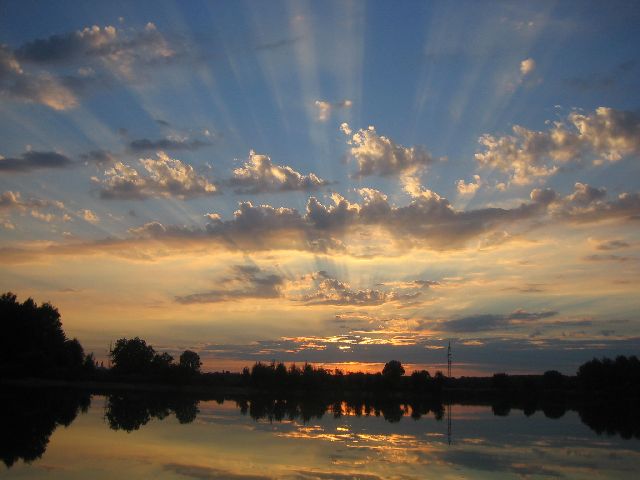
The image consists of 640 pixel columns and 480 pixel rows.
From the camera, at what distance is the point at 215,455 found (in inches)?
1035

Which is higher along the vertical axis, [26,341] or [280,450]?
[26,341]

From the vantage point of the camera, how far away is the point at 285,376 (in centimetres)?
12550

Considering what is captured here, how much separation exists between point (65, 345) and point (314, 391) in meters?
48.9

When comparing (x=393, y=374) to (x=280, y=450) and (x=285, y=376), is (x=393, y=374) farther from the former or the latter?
(x=280, y=450)

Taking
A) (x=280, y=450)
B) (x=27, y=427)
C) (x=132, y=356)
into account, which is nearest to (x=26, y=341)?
(x=132, y=356)

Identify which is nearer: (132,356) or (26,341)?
(26,341)

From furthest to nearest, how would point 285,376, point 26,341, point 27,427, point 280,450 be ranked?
point 285,376
point 26,341
point 27,427
point 280,450

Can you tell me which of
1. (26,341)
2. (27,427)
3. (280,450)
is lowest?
(280,450)

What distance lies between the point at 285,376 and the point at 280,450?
98.6 metres

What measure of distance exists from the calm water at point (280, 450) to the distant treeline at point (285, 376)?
65.1 meters

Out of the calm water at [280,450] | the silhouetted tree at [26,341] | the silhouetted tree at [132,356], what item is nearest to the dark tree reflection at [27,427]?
the calm water at [280,450]

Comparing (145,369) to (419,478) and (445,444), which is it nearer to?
(445,444)

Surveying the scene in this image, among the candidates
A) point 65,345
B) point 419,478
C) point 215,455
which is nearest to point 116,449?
point 215,455

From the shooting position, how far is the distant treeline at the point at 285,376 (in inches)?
4213
